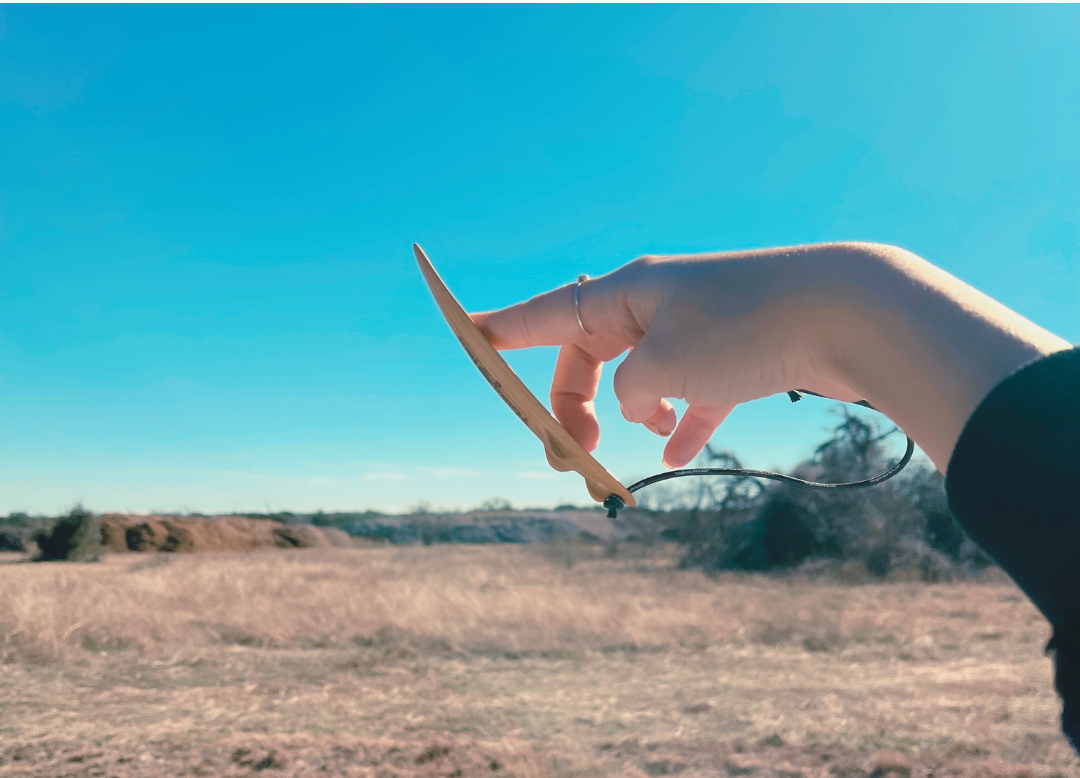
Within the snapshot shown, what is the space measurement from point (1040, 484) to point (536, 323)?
74 cm

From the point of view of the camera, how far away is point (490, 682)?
19.8 ft

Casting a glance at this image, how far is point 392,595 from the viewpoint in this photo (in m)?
8.95

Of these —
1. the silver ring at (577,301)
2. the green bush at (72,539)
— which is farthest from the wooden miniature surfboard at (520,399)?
the green bush at (72,539)

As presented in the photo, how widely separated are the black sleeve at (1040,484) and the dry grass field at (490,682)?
3.85 metres

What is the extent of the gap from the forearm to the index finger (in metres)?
0.44

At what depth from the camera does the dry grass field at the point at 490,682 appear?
4.04m

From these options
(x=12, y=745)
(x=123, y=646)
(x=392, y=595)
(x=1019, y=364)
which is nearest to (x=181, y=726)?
(x=12, y=745)

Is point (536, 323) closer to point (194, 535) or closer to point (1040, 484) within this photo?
point (1040, 484)

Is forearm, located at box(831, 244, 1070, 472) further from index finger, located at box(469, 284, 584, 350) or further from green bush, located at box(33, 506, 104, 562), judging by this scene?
green bush, located at box(33, 506, 104, 562)

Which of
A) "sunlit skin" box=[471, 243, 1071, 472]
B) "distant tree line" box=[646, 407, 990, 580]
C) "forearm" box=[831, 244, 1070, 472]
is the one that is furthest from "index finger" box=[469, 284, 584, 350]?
"distant tree line" box=[646, 407, 990, 580]

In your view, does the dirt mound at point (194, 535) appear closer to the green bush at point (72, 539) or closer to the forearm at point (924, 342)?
the green bush at point (72, 539)

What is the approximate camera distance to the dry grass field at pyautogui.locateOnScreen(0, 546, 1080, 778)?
404cm

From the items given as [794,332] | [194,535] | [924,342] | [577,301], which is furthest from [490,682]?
[194,535]

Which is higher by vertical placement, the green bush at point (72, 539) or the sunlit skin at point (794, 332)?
the sunlit skin at point (794, 332)
